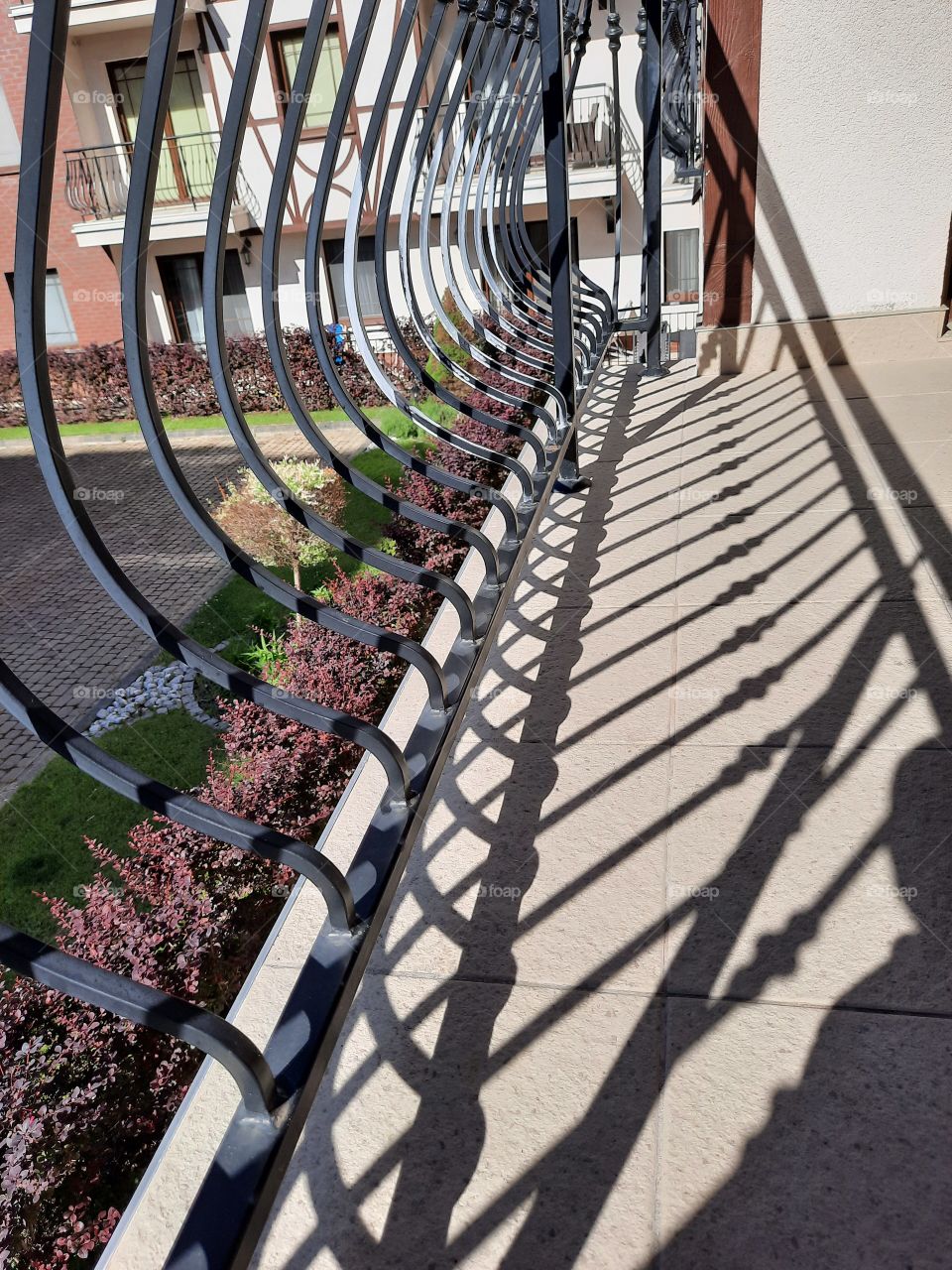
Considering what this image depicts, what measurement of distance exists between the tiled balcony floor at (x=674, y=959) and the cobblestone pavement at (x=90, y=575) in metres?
3.26

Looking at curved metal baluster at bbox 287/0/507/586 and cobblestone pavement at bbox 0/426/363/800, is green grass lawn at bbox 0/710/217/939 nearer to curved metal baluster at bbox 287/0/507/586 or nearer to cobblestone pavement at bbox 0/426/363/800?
cobblestone pavement at bbox 0/426/363/800

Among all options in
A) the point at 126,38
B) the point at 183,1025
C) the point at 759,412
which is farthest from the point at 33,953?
the point at 126,38

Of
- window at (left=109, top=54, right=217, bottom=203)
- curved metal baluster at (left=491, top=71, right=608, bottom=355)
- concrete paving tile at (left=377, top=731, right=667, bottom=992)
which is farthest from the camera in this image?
window at (left=109, top=54, right=217, bottom=203)

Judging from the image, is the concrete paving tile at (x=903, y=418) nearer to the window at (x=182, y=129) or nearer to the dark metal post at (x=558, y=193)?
the dark metal post at (x=558, y=193)

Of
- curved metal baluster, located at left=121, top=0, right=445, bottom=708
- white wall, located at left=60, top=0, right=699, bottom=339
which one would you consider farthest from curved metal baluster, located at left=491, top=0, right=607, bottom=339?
white wall, located at left=60, top=0, right=699, bottom=339

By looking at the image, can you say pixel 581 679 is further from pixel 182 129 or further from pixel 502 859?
pixel 182 129

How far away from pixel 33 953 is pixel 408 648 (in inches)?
31.5

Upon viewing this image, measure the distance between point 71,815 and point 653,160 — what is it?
511cm

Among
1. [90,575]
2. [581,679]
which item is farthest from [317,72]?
[581,679]

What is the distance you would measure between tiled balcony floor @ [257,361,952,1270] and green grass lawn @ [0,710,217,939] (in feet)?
7.72

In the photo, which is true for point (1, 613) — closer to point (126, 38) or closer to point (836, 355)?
point (836, 355)

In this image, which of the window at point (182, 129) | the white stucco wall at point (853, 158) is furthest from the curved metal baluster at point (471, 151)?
the window at point (182, 129)

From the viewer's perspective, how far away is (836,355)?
261 inches

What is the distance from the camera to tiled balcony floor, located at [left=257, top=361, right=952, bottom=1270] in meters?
1.62
